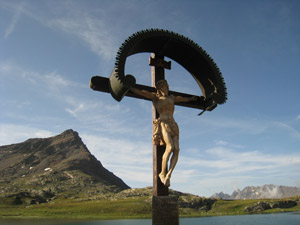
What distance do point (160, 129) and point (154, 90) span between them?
1.18m

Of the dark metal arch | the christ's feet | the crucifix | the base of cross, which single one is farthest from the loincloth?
the base of cross

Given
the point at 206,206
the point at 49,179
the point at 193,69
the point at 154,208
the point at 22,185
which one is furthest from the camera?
the point at 49,179

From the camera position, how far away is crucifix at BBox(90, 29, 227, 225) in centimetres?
602

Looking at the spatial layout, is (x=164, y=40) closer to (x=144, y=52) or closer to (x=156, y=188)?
(x=144, y=52)

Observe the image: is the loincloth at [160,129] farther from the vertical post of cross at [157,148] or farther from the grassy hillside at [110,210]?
the grassy hillside at [110,210]

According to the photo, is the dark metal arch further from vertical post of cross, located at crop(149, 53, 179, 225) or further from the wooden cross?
vertical post of cross, located at crop(149, 53, 179, 225)

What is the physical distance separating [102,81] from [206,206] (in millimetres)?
105956

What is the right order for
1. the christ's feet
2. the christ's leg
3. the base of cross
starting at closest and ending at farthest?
the base of cross → the christ's feet → the christ's leg

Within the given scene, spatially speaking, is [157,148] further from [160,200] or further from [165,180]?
[160,200]

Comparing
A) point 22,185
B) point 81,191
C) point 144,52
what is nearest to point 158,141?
point 144,52

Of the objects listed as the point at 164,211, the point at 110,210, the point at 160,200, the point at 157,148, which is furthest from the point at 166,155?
the point at 110,210

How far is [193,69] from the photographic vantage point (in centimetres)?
761

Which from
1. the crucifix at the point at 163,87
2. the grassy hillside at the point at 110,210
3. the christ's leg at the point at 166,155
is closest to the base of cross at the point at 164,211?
the crucifix at the point at 163,87

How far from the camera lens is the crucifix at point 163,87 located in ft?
19.7
